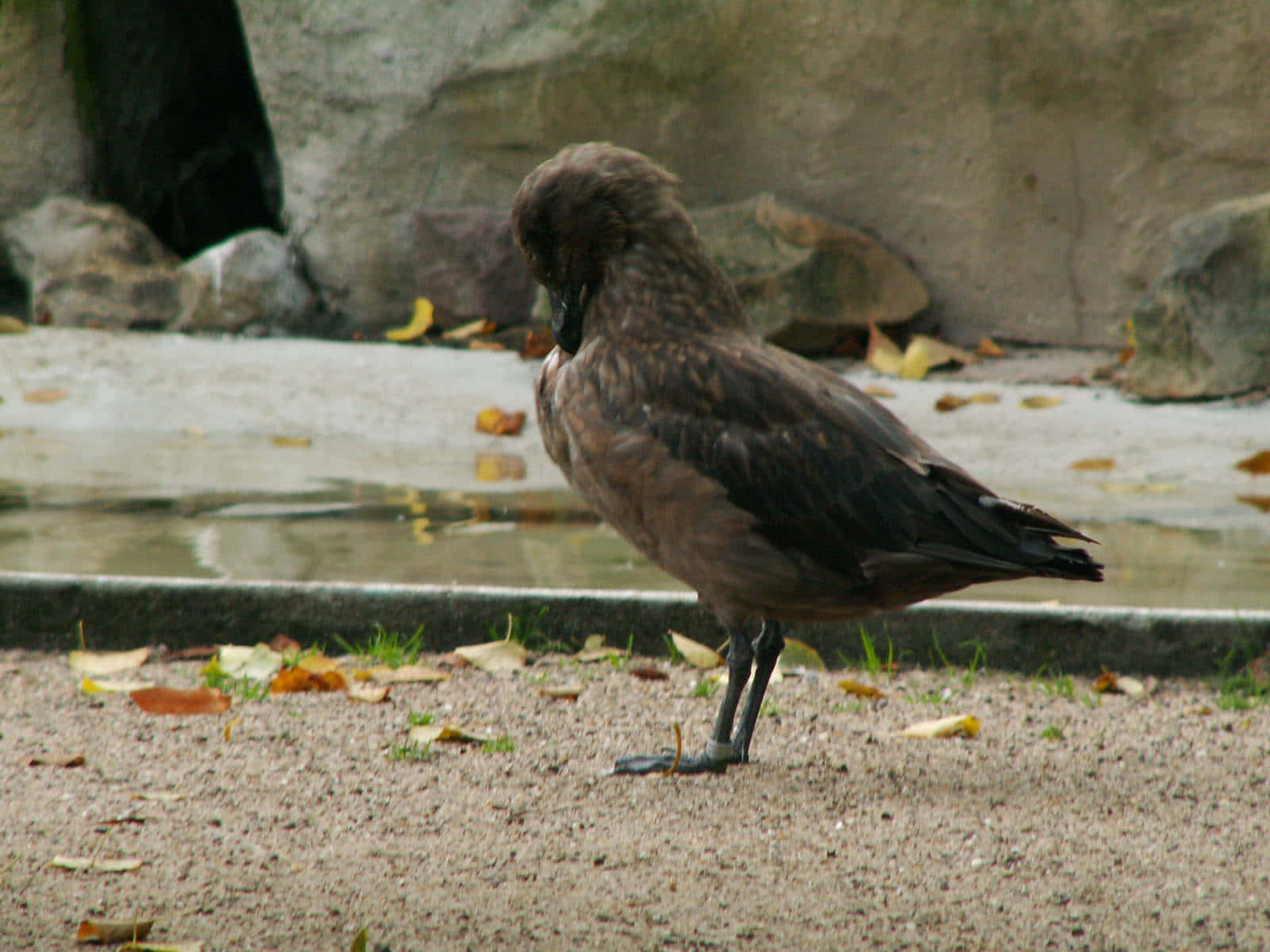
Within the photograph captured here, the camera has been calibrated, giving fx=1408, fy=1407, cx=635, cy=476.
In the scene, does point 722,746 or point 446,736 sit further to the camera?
point 446,736

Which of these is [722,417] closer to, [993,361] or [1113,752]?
[1113,752]

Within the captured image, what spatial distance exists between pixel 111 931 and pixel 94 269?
7707 millimetres

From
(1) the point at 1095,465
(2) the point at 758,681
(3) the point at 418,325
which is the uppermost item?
(2) the point at 758,681

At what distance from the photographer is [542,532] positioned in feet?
16.5

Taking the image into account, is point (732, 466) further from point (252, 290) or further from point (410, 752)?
point (252, 290)

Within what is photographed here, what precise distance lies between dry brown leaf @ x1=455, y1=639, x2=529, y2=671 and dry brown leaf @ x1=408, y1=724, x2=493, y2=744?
485 millimetres

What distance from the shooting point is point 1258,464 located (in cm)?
593

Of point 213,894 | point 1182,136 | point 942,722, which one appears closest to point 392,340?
point 1182,136

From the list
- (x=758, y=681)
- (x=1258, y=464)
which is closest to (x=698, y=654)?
(x=758, y=681)

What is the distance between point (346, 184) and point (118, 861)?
22.9ft

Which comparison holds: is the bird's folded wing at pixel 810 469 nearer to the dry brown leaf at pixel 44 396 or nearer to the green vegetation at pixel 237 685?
the green vegetation at pixel 237 685

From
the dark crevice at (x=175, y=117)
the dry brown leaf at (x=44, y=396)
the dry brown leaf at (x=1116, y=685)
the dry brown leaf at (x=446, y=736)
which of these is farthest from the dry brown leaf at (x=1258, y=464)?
the dark crevice at (x=175, y=117)

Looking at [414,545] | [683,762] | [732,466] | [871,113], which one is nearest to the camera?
[732,466]

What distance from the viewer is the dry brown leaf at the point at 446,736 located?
9.90 ft
